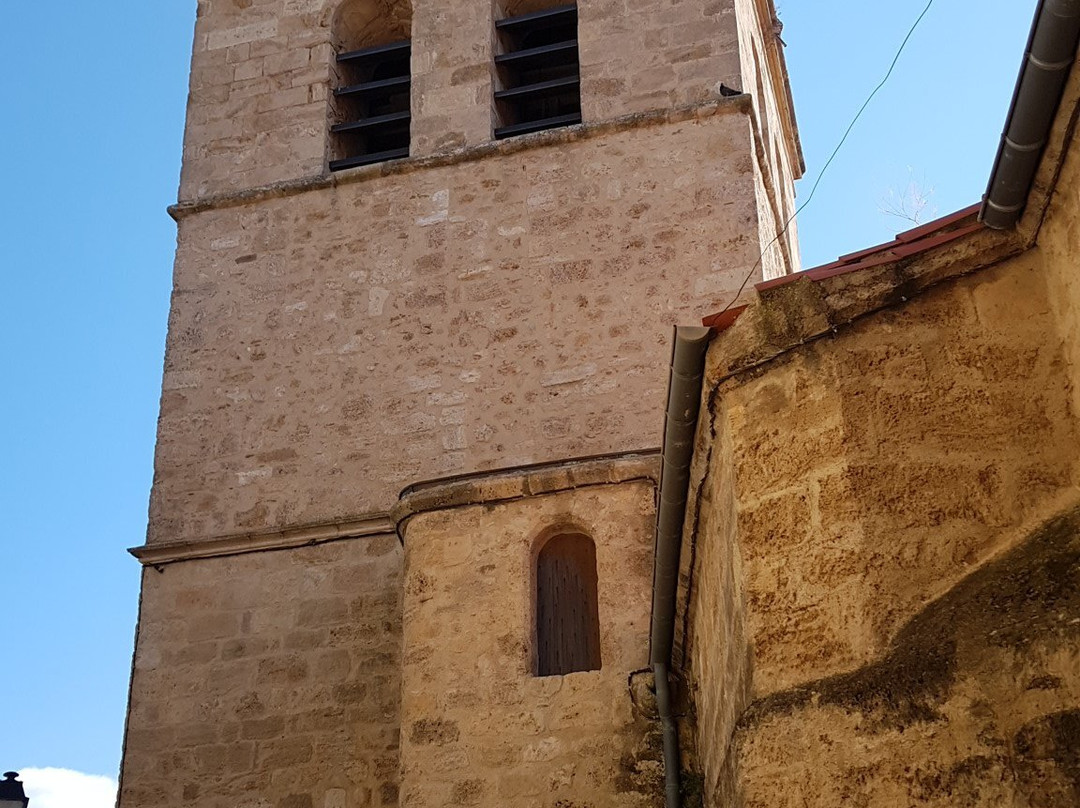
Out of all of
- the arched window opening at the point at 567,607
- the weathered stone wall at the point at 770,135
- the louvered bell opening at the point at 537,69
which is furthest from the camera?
the louvered bell opening at the point at 537,69

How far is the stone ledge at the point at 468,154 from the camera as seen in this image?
1043 cm

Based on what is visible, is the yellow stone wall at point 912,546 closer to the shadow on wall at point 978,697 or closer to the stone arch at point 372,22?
the shadow on wall at point 978,697

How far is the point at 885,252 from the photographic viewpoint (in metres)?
4.41

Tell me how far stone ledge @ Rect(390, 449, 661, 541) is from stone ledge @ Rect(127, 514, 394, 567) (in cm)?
162

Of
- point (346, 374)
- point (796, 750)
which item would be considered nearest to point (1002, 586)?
point (796, 750)

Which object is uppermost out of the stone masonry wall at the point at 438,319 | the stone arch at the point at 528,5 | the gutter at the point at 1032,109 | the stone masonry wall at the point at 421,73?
the stone arch at the point at 528,5

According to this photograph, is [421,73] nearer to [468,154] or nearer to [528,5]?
[468,154]

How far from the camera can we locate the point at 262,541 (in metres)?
9.38

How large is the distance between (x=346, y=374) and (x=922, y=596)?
6.54m

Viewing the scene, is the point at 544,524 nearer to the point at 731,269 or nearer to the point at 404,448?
the point at 404,448

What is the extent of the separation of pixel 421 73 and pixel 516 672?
5.84 m

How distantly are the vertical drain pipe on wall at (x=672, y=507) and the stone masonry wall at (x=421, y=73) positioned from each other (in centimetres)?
522

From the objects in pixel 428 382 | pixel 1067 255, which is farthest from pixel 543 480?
pixel 1067 255

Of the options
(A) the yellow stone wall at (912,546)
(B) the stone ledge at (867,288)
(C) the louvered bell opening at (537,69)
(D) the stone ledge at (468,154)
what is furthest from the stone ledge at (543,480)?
(C) the louvered bell opening at (537,69)
